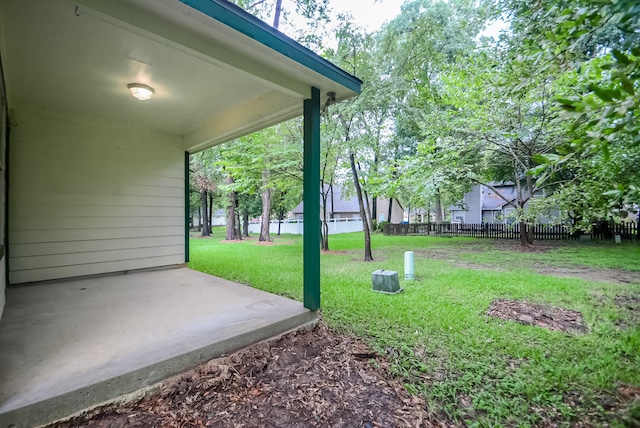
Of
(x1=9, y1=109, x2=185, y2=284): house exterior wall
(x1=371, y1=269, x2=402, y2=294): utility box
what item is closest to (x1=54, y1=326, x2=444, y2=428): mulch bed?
(x1=371, y1=269, x2=402, y2=294): utility box

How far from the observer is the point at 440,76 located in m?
8.43

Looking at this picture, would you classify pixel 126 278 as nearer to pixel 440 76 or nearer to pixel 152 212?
pixel 152 212

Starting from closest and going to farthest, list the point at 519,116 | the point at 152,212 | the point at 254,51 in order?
1. the point at 254,51
2. the point at 152,212
3. the point at 519,116

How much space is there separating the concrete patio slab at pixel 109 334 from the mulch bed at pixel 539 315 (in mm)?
2561

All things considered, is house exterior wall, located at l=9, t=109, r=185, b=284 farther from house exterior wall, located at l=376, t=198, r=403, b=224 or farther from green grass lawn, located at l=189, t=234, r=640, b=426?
house exterior wall, located at l=376, t=198, r=403, b=224

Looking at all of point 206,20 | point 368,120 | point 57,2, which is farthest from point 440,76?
point 57,2

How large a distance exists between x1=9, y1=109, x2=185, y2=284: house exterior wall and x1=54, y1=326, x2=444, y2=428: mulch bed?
3571 millimetres

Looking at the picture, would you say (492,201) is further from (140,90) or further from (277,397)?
(277,397)

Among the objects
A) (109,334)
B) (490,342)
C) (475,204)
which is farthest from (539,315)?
(475,204)

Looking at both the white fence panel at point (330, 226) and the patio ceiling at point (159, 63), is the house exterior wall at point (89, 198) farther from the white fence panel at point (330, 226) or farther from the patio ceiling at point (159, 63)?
the white fence panel at point (330, 226)

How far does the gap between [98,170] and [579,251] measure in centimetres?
1285

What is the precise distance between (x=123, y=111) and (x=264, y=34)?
10.2ft

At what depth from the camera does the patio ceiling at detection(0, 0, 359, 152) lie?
2006 mm

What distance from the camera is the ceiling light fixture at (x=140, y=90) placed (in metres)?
3.25
